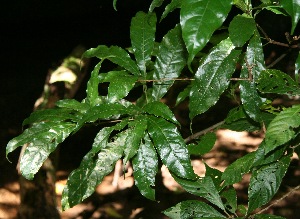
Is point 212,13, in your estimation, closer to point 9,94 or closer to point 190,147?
point 190,147

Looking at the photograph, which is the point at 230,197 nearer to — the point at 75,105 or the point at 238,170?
the point at 238,170

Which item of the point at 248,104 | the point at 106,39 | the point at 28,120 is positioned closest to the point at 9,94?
the point at 106,39

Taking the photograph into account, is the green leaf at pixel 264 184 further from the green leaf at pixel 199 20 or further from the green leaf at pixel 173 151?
the green leaf at pixel 199 20

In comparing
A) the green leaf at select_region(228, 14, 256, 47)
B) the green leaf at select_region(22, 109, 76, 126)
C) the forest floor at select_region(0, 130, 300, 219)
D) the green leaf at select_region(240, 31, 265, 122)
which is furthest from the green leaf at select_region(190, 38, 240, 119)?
the forest floor at select_region(0, 130, 300, 219)

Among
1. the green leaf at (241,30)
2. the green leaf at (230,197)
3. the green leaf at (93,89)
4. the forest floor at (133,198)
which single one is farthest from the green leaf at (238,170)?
the forest floor at (133,198)

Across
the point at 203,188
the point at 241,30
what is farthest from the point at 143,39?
the point at 203,188
